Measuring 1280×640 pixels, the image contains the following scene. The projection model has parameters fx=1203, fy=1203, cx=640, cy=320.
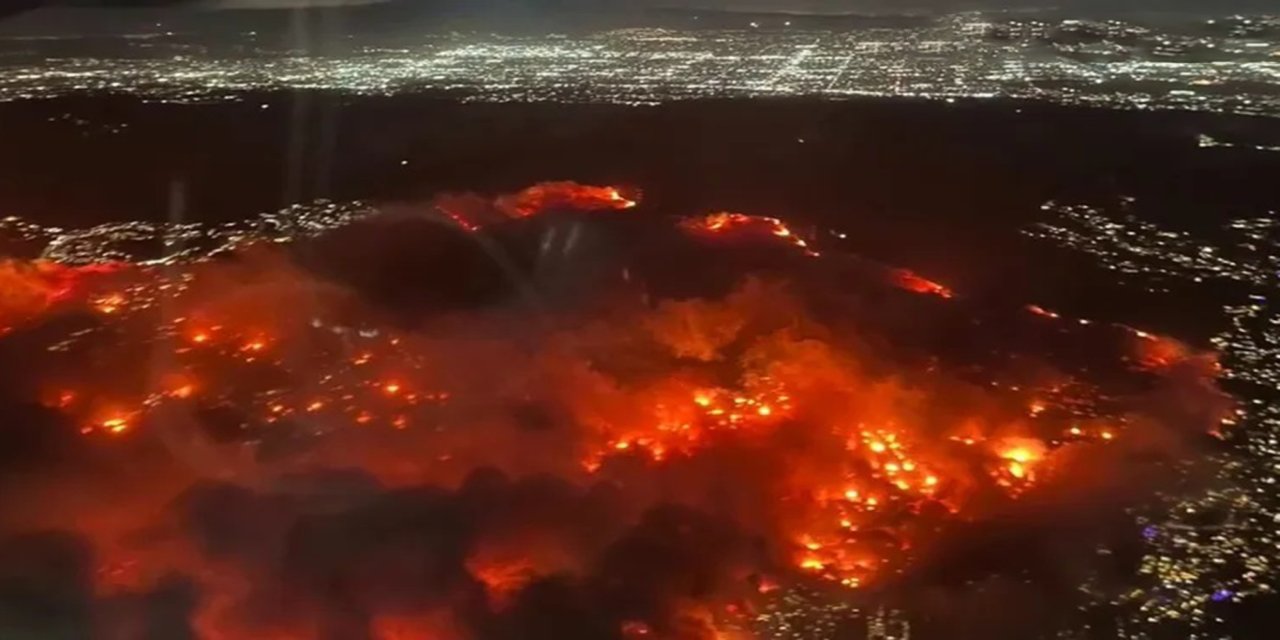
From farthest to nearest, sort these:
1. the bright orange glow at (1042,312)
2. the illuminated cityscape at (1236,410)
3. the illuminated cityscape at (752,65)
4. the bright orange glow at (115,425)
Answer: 1. the illuminated cityscape at (752,65)
2. the bright orange glow at (1042,312)
3. the bright orange glow at (115,425)
4. the illuminated cityscape at (1236,410)

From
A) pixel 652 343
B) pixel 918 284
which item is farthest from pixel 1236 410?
pixel 652 343

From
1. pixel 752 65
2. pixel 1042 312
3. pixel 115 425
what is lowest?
pixel 115 425

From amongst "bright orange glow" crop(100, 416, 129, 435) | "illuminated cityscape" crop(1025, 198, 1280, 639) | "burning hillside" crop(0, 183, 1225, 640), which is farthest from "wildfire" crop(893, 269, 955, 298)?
"bright orange glow" crop(100, 416, 129, 435)

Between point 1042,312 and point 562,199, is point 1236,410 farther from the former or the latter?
point 562,199

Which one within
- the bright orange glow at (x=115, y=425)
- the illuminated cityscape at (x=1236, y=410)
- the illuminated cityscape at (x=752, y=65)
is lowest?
the bright orange glow at (x=115, y=425)

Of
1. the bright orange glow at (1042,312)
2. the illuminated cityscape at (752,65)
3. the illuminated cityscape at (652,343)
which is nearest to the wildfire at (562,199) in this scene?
the illuminated cityscape at (652,343)

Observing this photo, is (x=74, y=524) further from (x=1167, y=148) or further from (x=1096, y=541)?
(x=1167, y=148)

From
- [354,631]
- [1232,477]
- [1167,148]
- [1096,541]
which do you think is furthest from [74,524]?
[1167,148]

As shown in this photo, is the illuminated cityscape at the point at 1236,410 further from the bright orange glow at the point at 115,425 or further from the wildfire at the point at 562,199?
the bright orange glow at the point at 115,425
